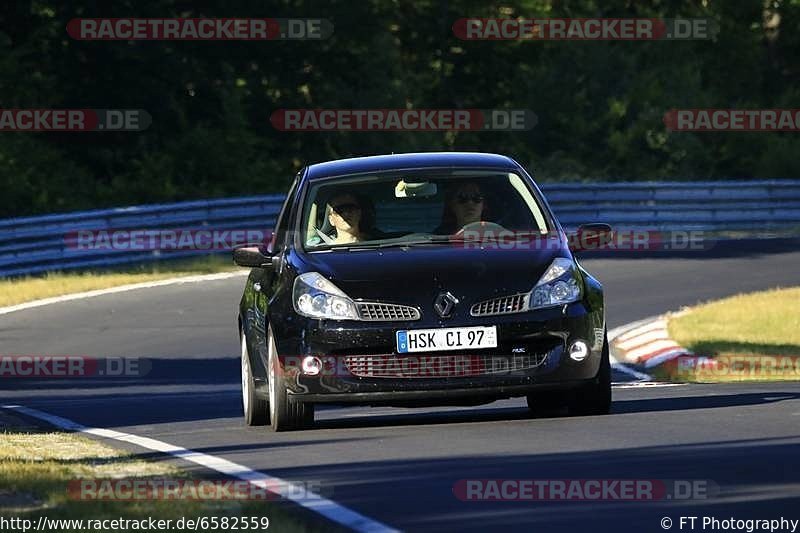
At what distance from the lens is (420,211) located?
43.1 ft

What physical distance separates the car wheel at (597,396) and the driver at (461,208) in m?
1.18

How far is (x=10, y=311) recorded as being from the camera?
2528cm

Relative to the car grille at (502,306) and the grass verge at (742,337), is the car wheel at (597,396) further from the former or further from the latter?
the grass verge at (742,337)

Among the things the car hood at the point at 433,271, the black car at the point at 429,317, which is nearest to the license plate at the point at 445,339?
the black car at the point at 429,317

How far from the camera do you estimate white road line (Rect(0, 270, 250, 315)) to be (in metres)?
25.8

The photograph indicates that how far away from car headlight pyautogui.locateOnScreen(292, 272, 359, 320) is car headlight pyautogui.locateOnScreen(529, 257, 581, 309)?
1.02 meters

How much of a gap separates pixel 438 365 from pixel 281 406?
1.03 metres

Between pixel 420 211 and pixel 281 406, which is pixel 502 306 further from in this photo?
pixel 420 211

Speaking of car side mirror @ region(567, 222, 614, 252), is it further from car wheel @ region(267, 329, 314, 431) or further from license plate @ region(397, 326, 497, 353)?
car wheel @ region(267, 329, 314, 431)

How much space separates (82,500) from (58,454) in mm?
2781

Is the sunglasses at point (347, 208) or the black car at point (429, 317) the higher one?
the sunglasses at point (347, 208)

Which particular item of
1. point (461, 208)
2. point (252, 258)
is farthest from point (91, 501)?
point (461, 208)

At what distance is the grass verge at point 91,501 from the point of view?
8.44 metres

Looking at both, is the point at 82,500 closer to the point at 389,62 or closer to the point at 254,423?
the point at 254,423
